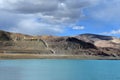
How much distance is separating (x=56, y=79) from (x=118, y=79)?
393 inches

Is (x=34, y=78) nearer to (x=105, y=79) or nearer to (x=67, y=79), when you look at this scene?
(x=67, y=79)

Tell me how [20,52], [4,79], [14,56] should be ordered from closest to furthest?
[4,79] → [14,56] → [20,52]

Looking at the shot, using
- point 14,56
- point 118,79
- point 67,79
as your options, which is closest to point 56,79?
point 67,79

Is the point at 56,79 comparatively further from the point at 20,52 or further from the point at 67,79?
the point at 20,52

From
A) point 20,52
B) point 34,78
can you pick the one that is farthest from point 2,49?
point 34,78

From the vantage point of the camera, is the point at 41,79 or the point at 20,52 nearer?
the point at 41,79

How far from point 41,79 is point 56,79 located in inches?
87.6

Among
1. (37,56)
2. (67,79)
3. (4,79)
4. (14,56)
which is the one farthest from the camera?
(37,56)

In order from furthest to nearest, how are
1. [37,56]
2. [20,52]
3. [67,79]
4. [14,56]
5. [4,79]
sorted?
[20,52]
[37,56]
[14,56]
[67,79]
[4,79]

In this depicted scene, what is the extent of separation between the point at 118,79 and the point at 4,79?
1761cm

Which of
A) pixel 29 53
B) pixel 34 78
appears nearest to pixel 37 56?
pixel 29 53

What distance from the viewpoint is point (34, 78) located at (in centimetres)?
5194

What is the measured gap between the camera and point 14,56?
17162 cm

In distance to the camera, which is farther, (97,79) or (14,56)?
(14,56)
